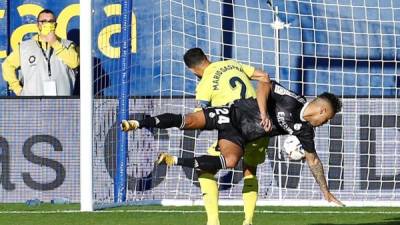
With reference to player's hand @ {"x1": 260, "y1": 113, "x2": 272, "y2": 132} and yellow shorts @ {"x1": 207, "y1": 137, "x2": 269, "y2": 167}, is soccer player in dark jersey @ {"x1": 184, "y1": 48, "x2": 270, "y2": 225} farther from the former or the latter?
player's hand @ {"x1": 260, "y1": 113, "x2": 272, "y2": 132}

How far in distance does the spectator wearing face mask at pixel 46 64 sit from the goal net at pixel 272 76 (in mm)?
1001

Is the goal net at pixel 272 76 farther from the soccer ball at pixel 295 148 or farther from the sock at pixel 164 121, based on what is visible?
the sock at pixel 164 121

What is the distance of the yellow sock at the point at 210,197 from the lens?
12.8 meters

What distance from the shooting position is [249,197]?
520 inches

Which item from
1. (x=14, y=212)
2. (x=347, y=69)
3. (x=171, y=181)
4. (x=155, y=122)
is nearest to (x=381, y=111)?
(x=347, y=69)

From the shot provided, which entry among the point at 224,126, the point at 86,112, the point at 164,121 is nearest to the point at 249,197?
the point at 224,126

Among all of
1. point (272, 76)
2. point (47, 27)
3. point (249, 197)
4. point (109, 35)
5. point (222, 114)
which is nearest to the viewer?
point (222, 114)

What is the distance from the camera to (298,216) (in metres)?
14.9

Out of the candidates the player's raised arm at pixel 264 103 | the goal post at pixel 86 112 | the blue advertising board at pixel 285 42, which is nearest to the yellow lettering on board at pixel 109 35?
the blue advertising board at pixel 285 42

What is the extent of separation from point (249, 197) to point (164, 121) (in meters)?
1.36

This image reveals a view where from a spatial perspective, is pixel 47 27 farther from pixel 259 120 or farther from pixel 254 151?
pixel 259 120

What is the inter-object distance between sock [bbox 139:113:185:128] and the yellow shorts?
0.90 metres

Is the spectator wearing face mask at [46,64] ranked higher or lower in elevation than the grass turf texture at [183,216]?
higher

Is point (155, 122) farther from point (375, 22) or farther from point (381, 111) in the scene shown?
point (375, 22)
